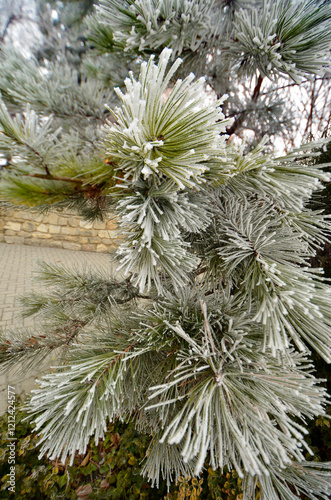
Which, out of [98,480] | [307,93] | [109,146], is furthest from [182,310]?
[307,93]

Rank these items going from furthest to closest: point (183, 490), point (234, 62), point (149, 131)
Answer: point (183, 490)
point (234, 62)
point (149, 131)

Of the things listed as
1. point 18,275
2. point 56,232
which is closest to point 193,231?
point 18,275

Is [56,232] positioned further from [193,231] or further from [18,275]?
[193,231]

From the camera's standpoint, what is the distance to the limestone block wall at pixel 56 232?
17.6 feet

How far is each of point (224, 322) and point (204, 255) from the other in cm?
20

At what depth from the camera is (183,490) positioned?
1.27 m

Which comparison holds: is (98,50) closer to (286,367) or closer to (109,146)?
(109,146)

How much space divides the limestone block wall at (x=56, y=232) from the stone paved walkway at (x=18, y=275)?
0.17 meters

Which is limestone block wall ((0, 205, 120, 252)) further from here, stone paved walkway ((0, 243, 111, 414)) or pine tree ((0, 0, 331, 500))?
pine tree ((0, 0, 331, 500))

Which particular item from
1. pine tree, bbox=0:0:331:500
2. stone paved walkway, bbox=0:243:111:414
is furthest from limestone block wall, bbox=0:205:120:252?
pine tree, bbox=0:0:331:500

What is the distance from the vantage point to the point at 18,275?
3.98 metres

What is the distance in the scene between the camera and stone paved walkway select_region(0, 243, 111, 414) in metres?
1.92

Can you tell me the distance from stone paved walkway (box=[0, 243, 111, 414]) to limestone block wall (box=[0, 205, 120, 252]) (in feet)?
0.55

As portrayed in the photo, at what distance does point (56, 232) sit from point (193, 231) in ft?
18.7
